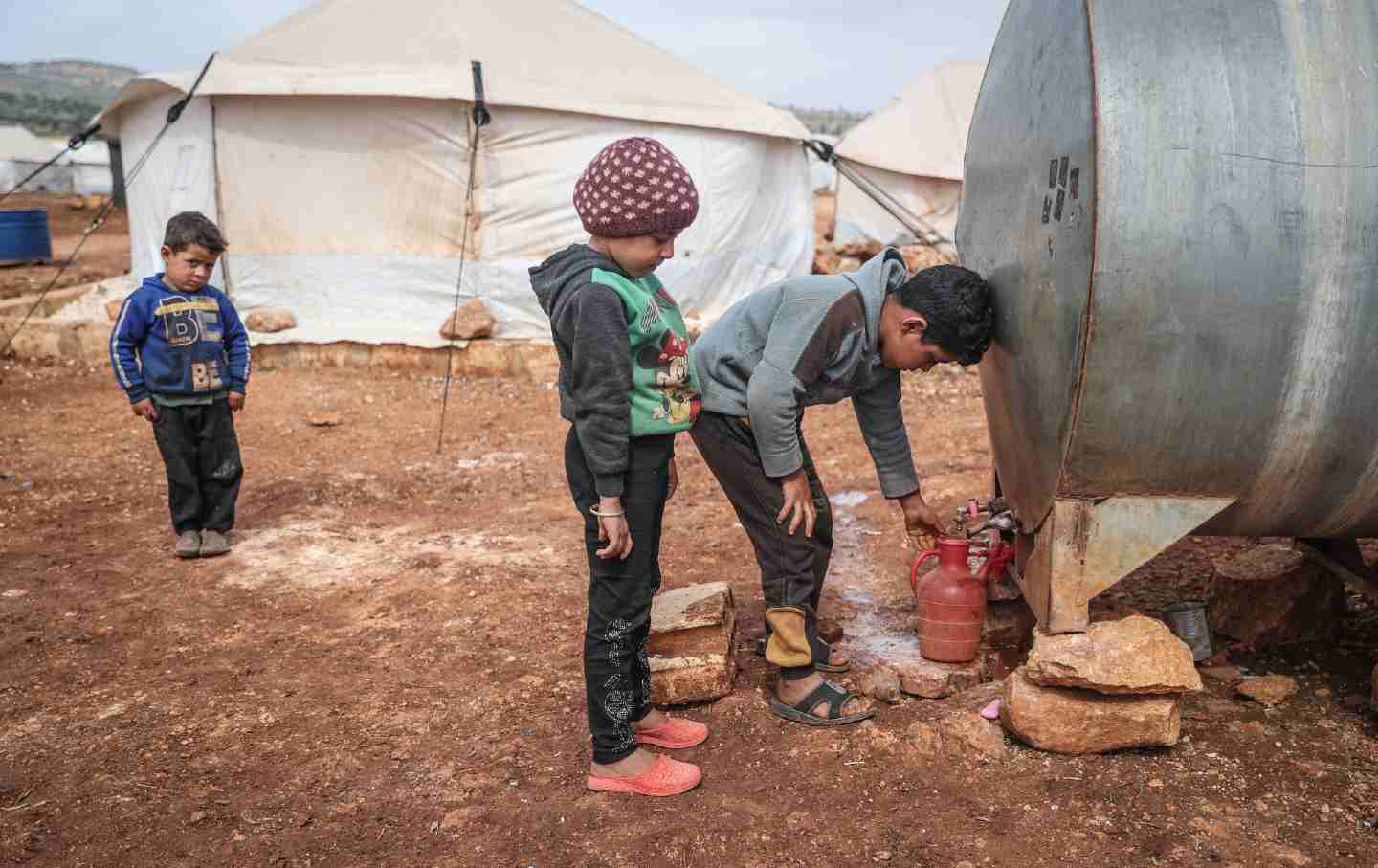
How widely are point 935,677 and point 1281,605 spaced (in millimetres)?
1250

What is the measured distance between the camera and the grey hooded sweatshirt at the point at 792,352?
2799 mm

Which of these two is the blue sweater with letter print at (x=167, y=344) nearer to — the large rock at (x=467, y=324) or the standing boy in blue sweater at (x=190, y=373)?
the standing boy in blue sweater at (x=190, y=373)

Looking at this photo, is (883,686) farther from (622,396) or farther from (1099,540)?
(622,396)

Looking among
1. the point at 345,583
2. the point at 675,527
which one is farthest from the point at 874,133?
the point at 345,583

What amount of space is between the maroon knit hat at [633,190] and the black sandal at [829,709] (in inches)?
57.9

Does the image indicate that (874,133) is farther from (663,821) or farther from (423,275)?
(663,821)

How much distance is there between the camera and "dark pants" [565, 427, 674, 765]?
2.63 meters

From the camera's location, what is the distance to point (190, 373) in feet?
15.0

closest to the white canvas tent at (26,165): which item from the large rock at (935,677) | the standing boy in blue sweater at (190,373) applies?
the standing boy in blue sweater at (190,373)

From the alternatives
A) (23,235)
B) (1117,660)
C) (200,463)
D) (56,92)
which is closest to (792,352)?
(1117,660)

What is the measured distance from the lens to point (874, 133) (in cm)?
1560

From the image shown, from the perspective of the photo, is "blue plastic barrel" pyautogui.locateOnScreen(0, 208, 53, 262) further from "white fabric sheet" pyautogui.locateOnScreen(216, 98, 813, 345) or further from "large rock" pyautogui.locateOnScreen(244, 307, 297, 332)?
"large rock" pyautogui.locateOnScreen(244, 307, 297, 332)

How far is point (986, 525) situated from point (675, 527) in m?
1.95

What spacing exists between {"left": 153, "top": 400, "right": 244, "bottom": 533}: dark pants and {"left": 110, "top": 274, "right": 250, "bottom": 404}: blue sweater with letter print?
129 mm
